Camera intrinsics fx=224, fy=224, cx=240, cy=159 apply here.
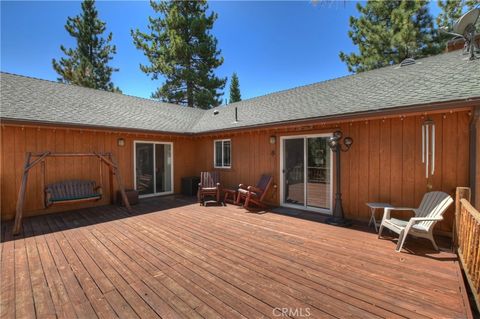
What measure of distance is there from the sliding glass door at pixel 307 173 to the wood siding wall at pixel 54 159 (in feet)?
15.7

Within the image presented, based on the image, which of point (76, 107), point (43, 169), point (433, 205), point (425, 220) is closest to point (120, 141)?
point (76, 107)

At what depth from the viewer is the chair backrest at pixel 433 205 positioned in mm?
3367

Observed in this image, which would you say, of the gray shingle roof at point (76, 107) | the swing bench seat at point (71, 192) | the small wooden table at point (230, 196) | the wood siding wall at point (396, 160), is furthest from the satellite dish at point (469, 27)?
the swing bench seat at point (71, 192)

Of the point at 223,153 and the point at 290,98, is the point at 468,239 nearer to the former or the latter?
the point at 290,98

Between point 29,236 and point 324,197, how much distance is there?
6211mm

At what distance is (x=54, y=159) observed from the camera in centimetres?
589

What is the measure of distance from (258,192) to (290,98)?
3633mm

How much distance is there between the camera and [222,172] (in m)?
8.23

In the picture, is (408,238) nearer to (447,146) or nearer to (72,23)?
(447,146)

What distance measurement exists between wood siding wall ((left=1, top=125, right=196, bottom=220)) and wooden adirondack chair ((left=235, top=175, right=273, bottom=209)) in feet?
12.7

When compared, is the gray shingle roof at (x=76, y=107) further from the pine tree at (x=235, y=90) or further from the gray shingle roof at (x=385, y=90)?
the pine tree at (x=235, y=90)

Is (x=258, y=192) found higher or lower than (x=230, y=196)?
higher

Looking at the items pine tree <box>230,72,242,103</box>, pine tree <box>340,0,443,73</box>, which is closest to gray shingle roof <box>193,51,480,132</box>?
pine tree <box>340,0,443,73</box>

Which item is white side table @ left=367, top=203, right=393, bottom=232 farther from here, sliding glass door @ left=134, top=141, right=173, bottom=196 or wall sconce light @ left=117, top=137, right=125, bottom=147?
wall sconce light @ left=117, top=137, right=125, bottom=147
